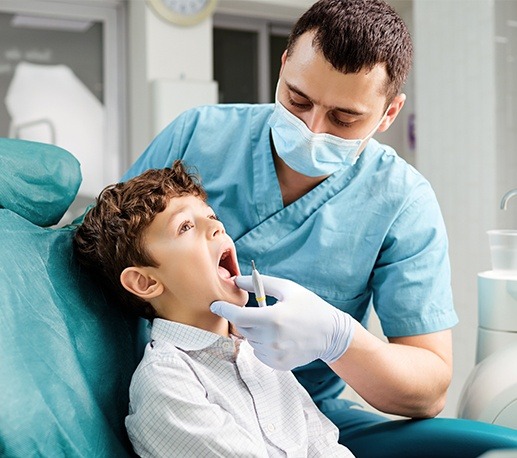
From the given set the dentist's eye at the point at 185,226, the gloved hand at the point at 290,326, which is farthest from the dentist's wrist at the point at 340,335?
the dentist's eye at the point at 185,226

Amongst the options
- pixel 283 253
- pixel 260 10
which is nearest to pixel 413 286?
pixel 283 253

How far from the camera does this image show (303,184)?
172 centimetres

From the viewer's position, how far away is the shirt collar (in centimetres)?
131

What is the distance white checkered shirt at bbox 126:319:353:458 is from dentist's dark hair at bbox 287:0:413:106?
1.99ft

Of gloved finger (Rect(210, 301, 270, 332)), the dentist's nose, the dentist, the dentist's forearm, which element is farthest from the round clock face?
gloved finger (Rect(210, 301, 270, 332))

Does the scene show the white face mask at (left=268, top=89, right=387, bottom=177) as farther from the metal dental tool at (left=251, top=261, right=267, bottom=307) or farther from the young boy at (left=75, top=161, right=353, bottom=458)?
the metal dental tool at (left=251, top=261, right=267, bottom=307)

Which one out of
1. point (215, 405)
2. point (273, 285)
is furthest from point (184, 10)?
point (215, 405)

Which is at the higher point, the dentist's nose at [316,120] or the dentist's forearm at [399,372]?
the dentist's nose at [316,120]

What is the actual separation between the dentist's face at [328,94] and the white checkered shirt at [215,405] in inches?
19.9

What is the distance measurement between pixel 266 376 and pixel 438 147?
2.56 meters

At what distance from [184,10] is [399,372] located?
3105mm

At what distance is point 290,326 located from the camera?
1.22 m

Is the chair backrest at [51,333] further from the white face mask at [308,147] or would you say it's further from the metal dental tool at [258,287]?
the white face mask at [308,147]

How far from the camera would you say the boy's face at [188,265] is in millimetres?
1352
